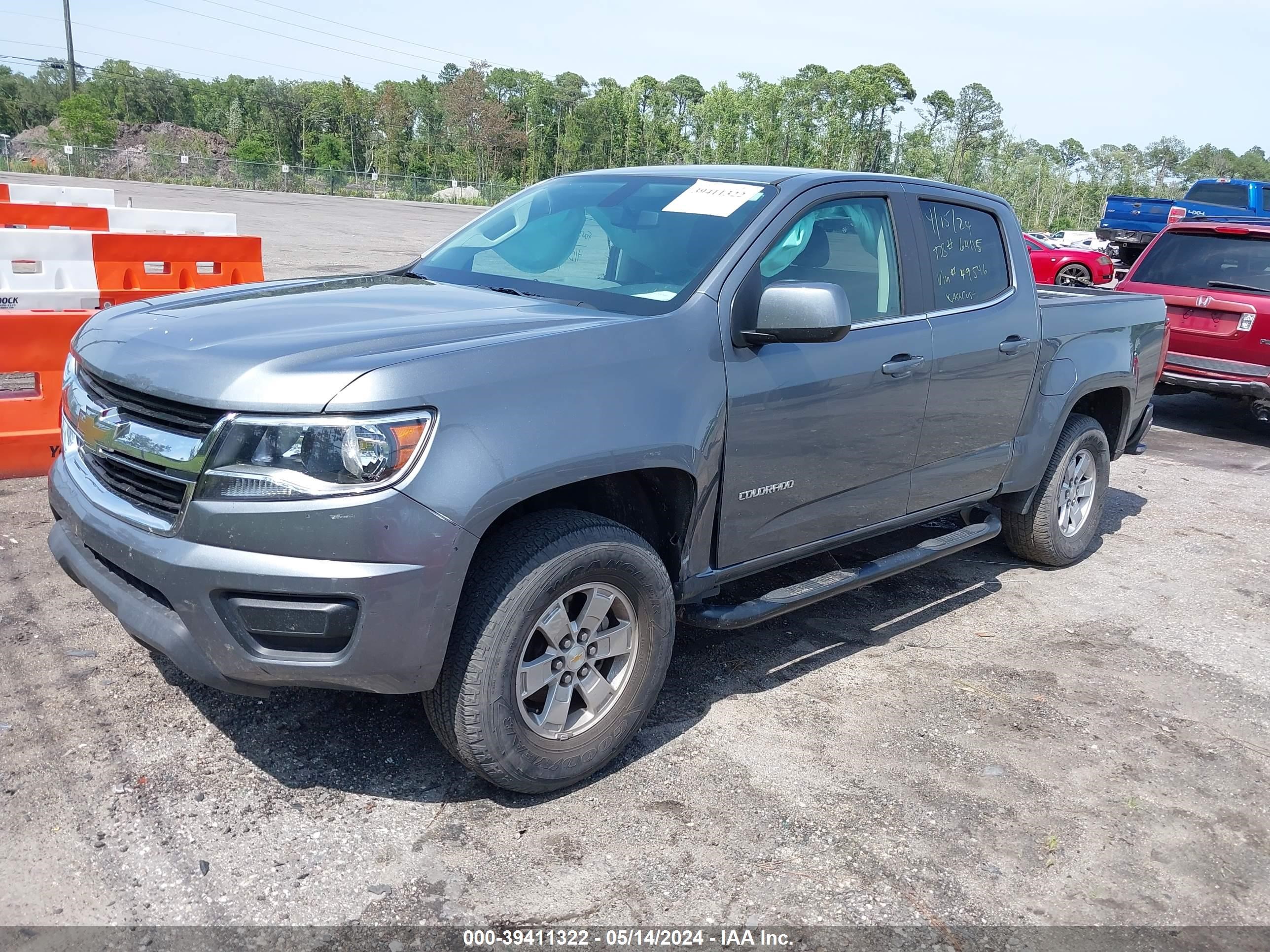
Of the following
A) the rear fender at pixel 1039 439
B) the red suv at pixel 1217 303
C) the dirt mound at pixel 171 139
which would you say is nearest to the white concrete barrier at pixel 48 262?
the rear fender at pixel 1039 439

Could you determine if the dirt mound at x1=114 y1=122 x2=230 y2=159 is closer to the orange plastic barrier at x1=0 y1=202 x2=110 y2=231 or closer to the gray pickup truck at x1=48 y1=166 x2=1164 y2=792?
the orange plastic barrier at x1=0 y1=202 x2=110 y2=231

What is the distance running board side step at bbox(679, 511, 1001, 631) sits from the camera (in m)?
3.71

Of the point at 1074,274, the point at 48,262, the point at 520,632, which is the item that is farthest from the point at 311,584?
the point at 1074,274

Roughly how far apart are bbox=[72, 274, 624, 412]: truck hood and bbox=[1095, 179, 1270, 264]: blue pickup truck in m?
18.8

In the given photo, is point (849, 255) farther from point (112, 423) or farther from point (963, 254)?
point (112, 423)

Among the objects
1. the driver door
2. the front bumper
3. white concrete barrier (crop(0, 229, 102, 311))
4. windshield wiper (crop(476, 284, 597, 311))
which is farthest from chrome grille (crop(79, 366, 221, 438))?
white concrete barrier (crop(0, 229, 102, 311))

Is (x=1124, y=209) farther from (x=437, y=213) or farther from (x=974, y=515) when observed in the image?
(x=437, y=213)

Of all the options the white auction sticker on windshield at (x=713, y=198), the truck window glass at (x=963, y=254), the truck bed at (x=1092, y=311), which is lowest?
the truck bed at (x=1092, y=311)

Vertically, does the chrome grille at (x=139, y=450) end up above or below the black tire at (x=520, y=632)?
above

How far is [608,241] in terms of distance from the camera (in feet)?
13.1

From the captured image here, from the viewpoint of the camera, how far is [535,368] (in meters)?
3.00

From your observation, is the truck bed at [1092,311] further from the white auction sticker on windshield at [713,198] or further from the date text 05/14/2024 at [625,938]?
the date text 05/14/2024 at [625,938]

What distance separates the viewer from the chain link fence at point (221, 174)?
48750 mm

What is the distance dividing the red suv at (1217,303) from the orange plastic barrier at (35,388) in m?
8.20
